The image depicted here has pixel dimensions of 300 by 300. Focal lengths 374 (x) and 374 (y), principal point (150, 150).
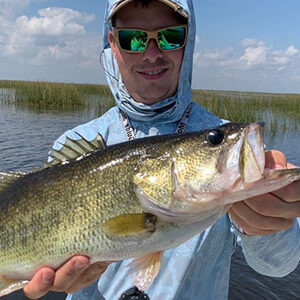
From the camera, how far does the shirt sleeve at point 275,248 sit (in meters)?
2.34

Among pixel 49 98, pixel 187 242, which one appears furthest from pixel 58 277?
pixel 49 98

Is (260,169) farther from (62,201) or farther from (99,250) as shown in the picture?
(62,201)

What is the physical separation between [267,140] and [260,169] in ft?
54.4

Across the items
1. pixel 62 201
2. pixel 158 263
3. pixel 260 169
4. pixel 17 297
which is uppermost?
pixel 260 169

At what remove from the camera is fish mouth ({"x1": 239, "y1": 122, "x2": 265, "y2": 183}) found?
170 centimetres

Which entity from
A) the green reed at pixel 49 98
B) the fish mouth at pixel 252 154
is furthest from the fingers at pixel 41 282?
the green reed at pixel 49 98

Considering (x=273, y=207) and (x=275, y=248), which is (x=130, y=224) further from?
(x=275, y=248)

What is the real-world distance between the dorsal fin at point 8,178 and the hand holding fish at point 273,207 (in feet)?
4.33

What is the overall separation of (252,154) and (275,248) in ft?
3.06

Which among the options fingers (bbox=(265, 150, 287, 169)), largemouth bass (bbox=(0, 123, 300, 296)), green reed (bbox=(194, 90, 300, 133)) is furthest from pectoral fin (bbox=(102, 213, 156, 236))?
green reed (bbox=(194, 90, 300, 133))

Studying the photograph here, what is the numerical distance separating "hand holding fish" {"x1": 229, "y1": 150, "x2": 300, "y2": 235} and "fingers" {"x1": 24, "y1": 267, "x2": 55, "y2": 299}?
1.07m

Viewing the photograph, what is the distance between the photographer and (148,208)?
195 centimetres

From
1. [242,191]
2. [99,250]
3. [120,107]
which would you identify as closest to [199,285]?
[99,250]

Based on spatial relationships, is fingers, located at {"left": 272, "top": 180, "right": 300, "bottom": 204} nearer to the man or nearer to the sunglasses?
the man
